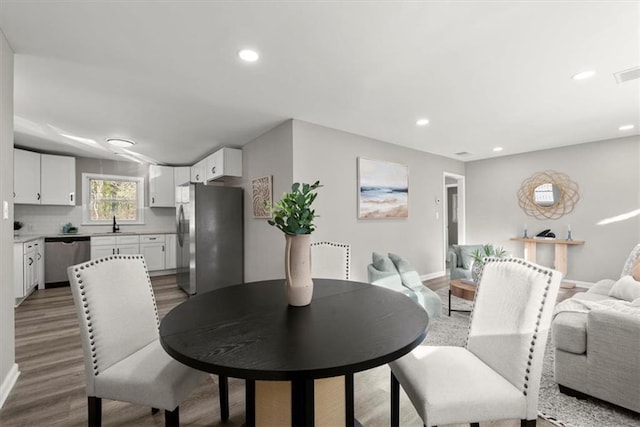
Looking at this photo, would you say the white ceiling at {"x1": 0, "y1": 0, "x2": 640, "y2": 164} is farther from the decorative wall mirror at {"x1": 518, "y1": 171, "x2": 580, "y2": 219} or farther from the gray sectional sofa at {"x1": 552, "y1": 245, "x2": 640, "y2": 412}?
the gray sectional sofa at {"x1": 552, "y1": 245, "x2": 640, "y2": 412}

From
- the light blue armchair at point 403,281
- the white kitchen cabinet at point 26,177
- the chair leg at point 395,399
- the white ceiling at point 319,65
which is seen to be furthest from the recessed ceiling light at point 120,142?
the chair leg at point 395,399

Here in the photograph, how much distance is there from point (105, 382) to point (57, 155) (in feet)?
19.1

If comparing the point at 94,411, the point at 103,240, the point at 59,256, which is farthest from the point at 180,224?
the point at 94,411

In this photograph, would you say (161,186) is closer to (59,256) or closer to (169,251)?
(169,251)

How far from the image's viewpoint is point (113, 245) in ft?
17.6

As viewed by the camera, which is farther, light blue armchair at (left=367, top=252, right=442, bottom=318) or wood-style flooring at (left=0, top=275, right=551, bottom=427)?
light blue armchair at (left=367, top=252, right=442, bottom=318)

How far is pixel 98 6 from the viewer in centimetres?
165

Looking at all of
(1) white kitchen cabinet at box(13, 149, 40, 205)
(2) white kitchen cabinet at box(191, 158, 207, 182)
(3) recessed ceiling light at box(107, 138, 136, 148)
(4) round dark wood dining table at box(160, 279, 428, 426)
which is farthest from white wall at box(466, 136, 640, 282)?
(1) white kitchen cabinet at box(13, 149, 40, 205)

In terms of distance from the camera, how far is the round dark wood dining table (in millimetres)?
881

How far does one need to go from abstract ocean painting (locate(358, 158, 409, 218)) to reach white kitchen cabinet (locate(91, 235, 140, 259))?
4353 mm

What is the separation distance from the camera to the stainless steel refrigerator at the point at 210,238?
165 inches

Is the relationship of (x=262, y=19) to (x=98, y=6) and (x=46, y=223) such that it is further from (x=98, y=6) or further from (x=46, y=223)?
(x=46, y=223)

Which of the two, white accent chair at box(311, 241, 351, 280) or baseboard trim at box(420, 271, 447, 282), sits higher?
white accent chair at box(311, 241, 351, 280)

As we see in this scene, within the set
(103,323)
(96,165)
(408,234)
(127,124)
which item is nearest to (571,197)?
(408,234)
